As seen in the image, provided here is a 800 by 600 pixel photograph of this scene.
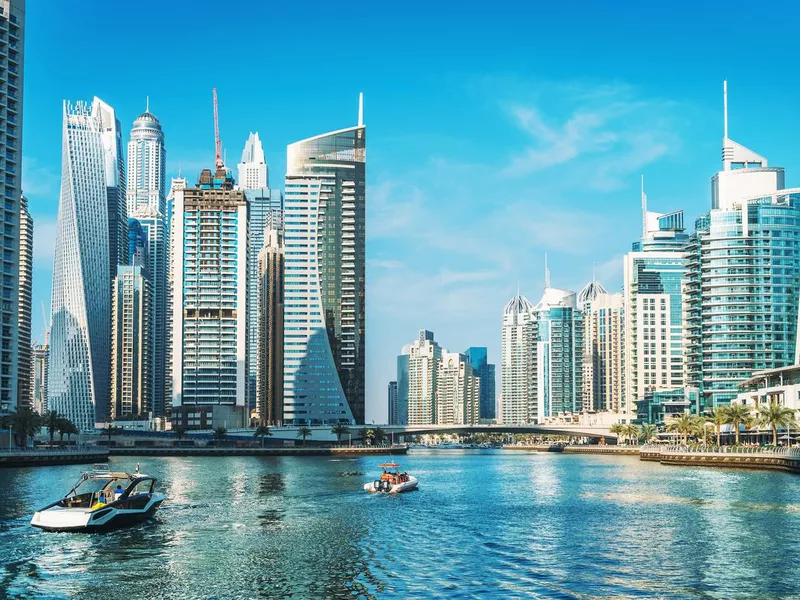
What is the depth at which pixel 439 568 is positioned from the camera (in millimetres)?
64750

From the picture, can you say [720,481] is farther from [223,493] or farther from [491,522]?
[223,493]

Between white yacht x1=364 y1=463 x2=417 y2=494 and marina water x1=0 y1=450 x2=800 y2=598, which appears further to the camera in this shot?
white yacht x1=364 y1=463 x2=417 y2=494

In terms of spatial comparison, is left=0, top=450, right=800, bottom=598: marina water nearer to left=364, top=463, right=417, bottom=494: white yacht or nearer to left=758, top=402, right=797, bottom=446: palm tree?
left=364, top=463, right=417, bottom=494: white yacht

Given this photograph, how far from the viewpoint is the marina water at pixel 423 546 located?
58.2m

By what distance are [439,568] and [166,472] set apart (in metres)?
112

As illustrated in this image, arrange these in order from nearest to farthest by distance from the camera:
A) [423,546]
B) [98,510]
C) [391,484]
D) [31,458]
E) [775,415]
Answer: [423,546], [98,510], [391,484], [775,415], [31,458]

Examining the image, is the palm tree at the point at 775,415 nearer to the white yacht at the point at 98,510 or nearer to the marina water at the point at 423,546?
the marina water at the point at 423,546

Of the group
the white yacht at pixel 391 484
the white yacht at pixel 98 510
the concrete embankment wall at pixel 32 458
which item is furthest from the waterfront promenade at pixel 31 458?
the white yacht at pixel 98 510

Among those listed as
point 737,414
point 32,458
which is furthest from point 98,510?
point 737,414

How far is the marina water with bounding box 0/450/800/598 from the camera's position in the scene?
5825 centimetres

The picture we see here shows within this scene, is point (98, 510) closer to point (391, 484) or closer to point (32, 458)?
point (391, 484)

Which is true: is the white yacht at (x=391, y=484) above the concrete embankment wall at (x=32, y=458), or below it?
above

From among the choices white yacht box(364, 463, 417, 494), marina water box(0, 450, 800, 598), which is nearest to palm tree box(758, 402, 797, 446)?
marina water box(0, 450, 800, 598)

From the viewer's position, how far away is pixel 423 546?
7450 cm
